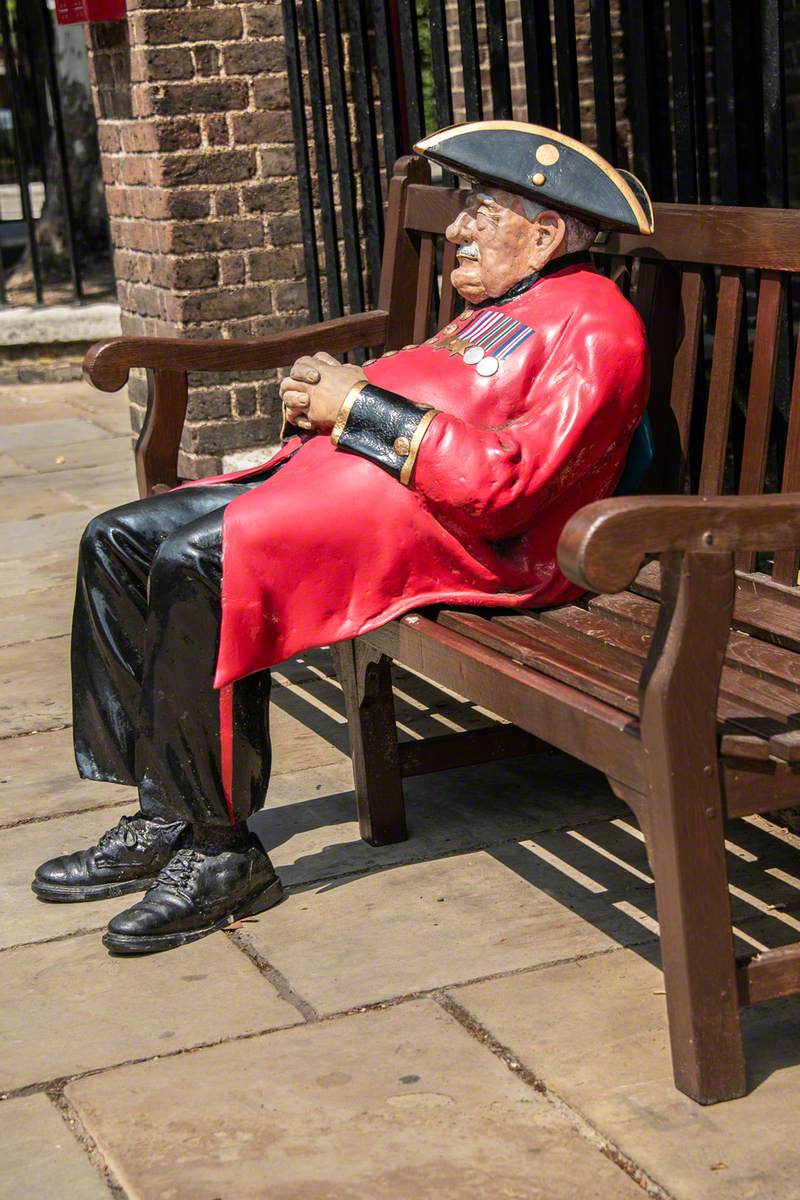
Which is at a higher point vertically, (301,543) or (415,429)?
(415,429)

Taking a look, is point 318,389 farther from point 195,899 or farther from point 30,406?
point 30,406

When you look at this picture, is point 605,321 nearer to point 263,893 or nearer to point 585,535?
point 585,535

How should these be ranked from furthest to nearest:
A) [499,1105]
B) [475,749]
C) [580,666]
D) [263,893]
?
1. [475,749]
2. [263,893]
3. [580,666]
4. [499,1105]

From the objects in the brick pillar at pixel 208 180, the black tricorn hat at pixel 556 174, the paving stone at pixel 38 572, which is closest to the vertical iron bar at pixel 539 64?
the black tricorn hat at pixel 556 174

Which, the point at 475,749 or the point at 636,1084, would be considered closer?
the point at 636,1084

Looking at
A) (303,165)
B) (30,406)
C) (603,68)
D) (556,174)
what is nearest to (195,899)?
(556,174)

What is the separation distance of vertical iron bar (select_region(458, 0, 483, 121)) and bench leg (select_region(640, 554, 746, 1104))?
6.73ft

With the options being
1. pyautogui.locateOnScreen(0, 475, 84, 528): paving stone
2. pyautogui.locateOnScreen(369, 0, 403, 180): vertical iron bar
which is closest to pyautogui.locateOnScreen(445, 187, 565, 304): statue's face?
pyautogui.locateOnScreen(369, 0, 403, 180): vertical iron bar

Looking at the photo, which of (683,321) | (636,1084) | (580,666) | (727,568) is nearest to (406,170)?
(683,321)

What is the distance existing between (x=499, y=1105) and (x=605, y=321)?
4.09 ft

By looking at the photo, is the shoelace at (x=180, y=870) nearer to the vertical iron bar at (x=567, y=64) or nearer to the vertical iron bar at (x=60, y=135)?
the vertical iron bar at (x=567, y=64)

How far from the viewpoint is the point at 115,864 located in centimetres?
323

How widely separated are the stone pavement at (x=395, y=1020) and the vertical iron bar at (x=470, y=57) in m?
1.48

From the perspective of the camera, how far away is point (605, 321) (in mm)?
2795
